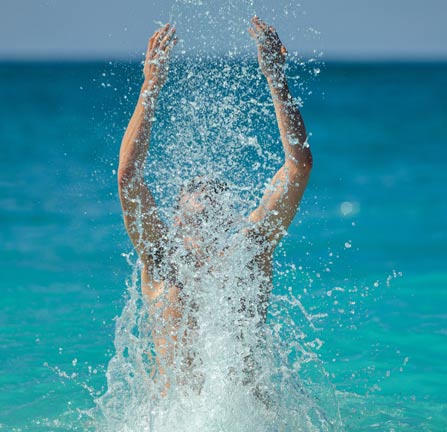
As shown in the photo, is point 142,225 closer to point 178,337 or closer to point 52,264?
point 178,337

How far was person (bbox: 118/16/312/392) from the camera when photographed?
3.00 meters

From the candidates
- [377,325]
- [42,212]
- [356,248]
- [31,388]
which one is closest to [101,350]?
[31,388]

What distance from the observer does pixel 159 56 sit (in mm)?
3057

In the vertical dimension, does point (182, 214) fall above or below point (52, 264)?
below

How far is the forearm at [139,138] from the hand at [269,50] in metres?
0.42

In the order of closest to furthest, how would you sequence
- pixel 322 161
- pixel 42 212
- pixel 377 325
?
pixel 377 325 < pixel 42 212 < pixel 322 161

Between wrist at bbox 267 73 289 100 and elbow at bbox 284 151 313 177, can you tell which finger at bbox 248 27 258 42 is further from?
elbow at bbox 284 151 313 177

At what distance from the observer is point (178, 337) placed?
120 inches

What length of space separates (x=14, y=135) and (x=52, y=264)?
7.38 m

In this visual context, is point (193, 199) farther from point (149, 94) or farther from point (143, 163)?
point (149, 94)

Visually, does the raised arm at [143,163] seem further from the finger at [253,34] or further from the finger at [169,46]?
the finger at [253,34]

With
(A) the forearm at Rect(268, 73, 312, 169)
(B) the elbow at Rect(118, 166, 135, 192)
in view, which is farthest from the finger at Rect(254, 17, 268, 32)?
(B) the elbow at Rect(118, 166, 135, 192)

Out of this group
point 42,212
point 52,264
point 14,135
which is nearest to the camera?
point 52,264

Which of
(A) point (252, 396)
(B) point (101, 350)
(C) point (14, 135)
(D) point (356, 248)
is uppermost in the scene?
(C) point (14, 135)
